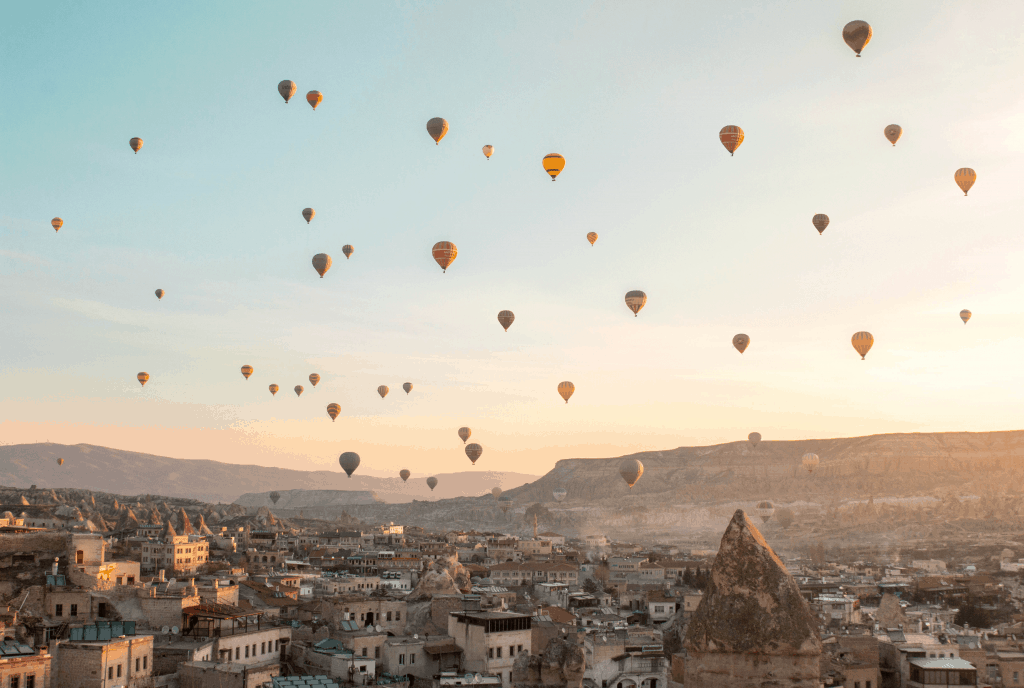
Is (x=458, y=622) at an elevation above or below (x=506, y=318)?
below

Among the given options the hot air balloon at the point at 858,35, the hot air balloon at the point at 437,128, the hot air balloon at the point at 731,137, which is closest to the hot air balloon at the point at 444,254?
the hot air balloon at the point at 437,128

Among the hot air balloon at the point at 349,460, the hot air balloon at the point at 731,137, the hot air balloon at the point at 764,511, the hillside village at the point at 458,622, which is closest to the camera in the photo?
the hillside village at the point at 458,622

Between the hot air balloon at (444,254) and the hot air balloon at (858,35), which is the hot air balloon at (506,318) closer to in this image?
the hot air balloon at (444,254)

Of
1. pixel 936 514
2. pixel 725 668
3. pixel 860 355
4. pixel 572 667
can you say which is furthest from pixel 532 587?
pixel 936 514

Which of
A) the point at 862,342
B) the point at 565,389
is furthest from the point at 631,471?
the point at 862,342

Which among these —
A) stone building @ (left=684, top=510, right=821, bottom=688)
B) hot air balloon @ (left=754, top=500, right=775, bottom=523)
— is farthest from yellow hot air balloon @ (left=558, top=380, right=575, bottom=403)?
hot air balloon @ (left=754, top=500, right=775, bottom=523)

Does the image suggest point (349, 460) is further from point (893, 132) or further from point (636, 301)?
point (893, 132)

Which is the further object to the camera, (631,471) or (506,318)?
(631,471)

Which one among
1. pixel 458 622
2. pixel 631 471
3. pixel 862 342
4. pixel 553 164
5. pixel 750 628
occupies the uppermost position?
pixel 553 164
